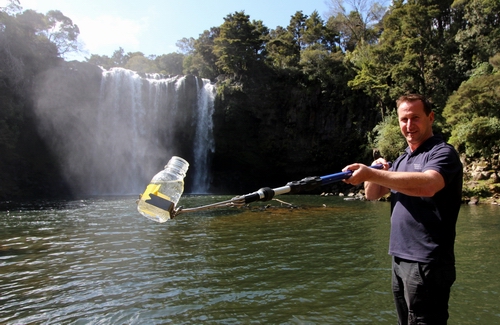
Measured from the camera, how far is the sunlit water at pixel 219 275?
16.1ft

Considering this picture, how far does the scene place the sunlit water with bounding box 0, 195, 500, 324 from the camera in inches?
193

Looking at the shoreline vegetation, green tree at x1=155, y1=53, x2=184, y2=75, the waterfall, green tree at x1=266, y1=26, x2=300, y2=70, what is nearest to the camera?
the shoreline vegetation

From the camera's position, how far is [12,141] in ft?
90.7

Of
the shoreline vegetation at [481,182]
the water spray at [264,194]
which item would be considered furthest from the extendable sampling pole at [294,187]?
the shoreline vegetation at [481,182]

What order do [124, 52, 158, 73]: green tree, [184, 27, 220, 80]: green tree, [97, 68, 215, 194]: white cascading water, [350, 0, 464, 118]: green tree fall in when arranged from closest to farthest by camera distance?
1. [350, 0, 464, 118]: green tree
2. [97, 68, 215, 194]: white cascading water
3. [184, 27, 220, 80]: green tree
4. [124, 52, 158, 73]: green tree

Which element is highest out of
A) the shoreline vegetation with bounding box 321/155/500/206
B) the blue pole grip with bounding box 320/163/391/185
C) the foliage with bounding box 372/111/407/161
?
the foliage with bounding box 372/111/407/161

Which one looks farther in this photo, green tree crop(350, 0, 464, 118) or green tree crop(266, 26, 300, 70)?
green tree crop(266, 26, 300, 70)

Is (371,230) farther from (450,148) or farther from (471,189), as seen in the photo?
(471,189)

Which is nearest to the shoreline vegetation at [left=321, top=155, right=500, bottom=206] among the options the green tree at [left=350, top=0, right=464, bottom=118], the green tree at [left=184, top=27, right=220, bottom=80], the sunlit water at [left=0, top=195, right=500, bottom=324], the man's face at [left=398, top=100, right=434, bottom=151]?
the green tree at [left=350, top=0, right=464, bottom=118]

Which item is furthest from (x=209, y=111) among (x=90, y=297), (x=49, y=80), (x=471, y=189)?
(x=90, y=297)

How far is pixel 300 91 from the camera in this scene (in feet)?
123

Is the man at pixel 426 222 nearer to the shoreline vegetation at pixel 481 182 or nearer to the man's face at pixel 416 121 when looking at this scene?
the man's face at pixel 416 121

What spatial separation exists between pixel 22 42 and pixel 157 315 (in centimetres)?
3534

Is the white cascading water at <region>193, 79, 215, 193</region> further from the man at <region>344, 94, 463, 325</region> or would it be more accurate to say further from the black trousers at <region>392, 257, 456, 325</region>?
the black trousers at <region>392, 257, 456, 325</region>
